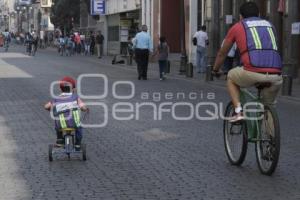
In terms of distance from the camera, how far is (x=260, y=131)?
823 cm

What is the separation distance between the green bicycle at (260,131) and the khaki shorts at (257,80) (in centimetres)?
7

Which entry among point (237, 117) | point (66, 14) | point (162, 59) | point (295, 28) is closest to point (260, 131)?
point (237, 117)

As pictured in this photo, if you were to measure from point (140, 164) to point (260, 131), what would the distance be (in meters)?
1.55

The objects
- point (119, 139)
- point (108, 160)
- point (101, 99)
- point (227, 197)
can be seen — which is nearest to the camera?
point (227, 197)

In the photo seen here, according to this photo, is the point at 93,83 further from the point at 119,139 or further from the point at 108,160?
the point at 108,160

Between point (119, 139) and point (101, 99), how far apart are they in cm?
631

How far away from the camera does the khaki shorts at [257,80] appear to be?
317 inches

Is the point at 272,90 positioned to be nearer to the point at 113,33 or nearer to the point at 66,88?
the point at 66,88

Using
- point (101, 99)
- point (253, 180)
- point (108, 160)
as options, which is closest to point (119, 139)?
point (108, 160)

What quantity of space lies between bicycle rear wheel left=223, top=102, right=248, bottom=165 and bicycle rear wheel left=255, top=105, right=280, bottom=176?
0.74 ft

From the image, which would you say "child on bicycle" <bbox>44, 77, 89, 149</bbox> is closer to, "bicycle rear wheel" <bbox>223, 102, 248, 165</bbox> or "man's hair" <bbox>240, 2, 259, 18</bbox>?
"bicycle rear wheel" <bbox>223, 102, 248, 165</bbox>

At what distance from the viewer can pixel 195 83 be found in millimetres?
23203

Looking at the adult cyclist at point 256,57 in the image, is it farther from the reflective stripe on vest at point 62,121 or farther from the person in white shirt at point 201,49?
the person in white shirt at point 201,49

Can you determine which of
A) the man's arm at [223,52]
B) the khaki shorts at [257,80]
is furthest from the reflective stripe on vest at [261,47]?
the man's arm at [223,52]
